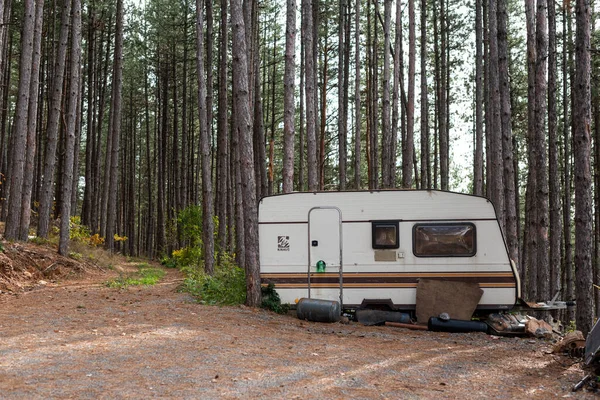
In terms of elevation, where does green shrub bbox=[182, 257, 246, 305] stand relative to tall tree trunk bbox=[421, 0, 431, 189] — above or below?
below

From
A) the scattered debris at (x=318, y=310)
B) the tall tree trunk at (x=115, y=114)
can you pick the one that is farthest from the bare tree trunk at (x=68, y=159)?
the scattered debris at (x=318, y=310)

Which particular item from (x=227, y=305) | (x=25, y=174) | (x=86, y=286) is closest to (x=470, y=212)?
(x=227, y=305)

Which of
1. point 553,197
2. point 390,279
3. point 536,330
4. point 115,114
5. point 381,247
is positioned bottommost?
point 536,330

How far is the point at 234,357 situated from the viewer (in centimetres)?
676

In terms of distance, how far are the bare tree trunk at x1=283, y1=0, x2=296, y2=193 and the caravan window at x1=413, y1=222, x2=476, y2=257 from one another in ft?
12.1

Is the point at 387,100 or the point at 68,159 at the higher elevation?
the point at 387,100

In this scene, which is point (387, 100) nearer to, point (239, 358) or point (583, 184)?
point (583, 184)

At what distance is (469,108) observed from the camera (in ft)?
109

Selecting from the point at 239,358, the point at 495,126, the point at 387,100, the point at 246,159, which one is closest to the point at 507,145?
the point at 495,126

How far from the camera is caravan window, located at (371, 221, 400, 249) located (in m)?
10.5

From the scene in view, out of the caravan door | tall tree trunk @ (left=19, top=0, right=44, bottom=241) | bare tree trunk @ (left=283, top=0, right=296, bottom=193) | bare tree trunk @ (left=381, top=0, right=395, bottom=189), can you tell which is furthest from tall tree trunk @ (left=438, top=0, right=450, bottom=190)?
tall tree trunk @ (left=19, top=0, right=44, bottom=241)

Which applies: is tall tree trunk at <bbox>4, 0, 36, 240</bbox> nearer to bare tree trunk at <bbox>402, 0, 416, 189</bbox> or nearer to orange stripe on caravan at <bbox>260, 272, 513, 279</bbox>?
orange stripe on caravan at <bbox>260, 272, 513, 279</bbox>

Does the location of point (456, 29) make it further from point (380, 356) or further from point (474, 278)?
point (380, 356)

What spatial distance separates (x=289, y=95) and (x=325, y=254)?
4.88m
